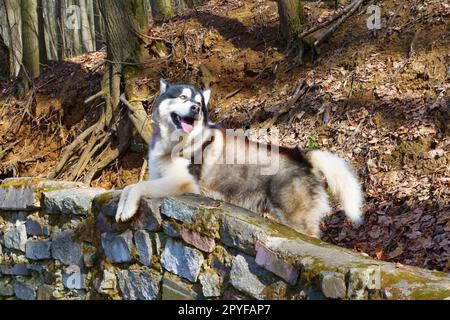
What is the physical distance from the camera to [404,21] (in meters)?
7.73

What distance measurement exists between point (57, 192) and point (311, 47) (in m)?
4.54

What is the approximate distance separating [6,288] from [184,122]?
282cm

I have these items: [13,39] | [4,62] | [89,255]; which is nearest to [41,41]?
[13,39]

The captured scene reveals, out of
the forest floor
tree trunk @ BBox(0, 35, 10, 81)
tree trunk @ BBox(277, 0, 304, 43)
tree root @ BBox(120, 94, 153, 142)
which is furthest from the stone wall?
tree trunk @ BBox(0, 35, 10, 81)

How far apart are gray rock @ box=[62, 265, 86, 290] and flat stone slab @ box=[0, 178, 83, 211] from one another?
2.62 feet

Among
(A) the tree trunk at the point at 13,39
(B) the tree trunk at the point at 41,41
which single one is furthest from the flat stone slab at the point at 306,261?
(A) the tree trunk at the point at 13,39

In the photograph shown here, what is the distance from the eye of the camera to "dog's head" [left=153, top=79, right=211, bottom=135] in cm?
484

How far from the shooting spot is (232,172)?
4.71m

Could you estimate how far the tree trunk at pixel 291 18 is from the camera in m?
8.45

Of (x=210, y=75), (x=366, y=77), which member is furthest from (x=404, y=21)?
(x=210, y=75)

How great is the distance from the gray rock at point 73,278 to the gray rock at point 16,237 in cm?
77

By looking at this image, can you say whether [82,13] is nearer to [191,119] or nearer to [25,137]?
[25,137]

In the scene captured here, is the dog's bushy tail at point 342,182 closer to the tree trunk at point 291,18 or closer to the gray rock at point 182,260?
the gray rock at point 182,260

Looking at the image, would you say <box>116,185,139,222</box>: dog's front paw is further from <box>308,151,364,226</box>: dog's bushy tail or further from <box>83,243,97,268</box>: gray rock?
<box>308,151,364,226</box>: dog's bushy tail
